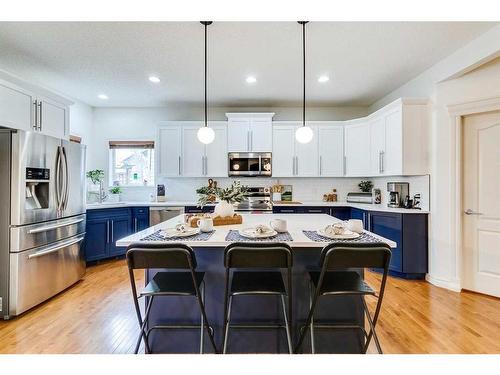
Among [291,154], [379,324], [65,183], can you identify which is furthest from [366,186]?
[65,183]

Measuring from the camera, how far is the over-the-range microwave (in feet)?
15.6

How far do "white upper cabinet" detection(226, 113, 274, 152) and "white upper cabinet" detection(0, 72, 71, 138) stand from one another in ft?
8.03

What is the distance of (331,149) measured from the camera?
480 cm

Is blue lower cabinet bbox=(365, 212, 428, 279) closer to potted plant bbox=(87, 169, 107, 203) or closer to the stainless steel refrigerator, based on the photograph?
the stainless steel refrigerator

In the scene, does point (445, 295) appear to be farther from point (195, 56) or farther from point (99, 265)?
point (99, 265)

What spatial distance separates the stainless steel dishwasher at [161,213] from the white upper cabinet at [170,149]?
2.11 ft

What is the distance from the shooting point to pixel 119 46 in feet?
9.36

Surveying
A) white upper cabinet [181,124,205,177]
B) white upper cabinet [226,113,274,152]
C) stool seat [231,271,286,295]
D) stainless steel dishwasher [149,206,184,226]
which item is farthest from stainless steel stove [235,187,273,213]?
stool seat [231,271,286,295]

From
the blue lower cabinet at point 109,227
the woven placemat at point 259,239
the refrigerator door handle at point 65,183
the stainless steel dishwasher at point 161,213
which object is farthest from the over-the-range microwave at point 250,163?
the woven placemat at point 259,239

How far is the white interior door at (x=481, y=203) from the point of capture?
2.91m

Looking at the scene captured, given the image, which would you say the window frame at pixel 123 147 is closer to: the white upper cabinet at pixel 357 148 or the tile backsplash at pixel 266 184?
the tile backsplash at pixel 266 184

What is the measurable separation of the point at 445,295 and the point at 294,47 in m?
3.22

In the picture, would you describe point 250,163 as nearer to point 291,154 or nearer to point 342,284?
point 291,154
